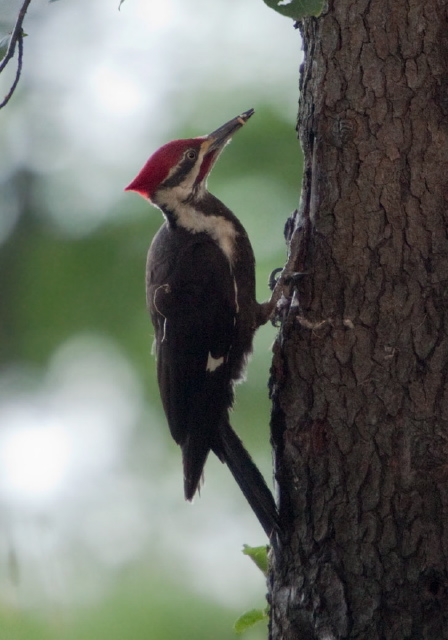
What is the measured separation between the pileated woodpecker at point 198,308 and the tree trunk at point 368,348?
493 mm

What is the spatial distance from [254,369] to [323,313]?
1.84 metres

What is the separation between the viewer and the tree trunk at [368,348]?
6.89 ft

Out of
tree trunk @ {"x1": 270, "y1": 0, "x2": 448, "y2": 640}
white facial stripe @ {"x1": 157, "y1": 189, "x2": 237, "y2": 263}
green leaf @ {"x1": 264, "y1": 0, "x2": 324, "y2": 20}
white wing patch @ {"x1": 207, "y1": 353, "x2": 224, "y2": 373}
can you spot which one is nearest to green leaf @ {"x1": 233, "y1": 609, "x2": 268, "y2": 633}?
tree trunk @ {"x1": 270, "y1": 0, "x2": 448, "y2": 640}

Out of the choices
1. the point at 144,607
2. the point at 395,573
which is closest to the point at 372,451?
the point at 395,573

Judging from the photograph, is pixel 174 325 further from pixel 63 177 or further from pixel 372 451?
pixel 63 177

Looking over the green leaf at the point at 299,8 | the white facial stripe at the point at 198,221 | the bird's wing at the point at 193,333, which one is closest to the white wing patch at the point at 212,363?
the bird's wing at the point at 193,333

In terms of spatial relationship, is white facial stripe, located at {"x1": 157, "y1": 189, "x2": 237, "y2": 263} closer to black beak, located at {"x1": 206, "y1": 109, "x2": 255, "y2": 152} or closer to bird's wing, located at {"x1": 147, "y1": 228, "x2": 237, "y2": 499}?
bird's wing, located at {"x1": 147, "y1": 228, "x2": 237, "y2": 499}

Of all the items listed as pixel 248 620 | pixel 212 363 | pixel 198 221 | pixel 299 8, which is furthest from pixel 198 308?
pixel 299 8

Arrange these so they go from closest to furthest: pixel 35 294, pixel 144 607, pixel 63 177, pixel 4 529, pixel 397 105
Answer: pixel 397 105, pixel 4 529, pixel 144 607, pixel 35 294, pixel 63 177

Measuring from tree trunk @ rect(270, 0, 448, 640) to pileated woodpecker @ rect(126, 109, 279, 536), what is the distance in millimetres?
493

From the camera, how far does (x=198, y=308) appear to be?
2.93 meters

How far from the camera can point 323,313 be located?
236cm

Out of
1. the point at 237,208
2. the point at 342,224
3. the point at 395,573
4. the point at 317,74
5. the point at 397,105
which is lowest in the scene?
the point at 395,573

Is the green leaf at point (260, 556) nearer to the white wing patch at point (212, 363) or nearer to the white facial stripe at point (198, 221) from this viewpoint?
the white wing patch at point (212, 363)
